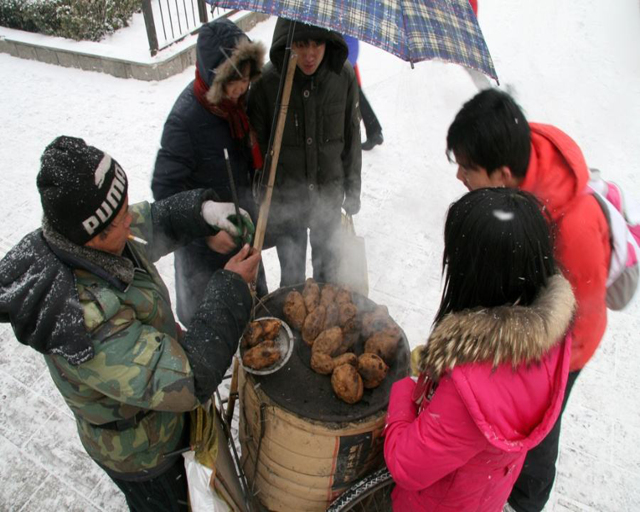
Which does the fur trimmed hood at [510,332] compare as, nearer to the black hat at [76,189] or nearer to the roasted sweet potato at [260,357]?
the roasted sweet potato at [260,357]

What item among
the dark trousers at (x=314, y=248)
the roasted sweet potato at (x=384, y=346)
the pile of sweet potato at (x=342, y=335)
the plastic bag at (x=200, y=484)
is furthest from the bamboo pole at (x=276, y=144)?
the dark trousers at (x=314, y=248)

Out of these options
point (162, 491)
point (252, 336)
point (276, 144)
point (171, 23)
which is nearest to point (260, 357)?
point (252, 336)

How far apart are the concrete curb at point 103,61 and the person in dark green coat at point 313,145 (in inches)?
203

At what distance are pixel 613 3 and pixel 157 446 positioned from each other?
46.1 ft

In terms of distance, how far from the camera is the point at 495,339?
4.92 feet

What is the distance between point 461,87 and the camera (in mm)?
8320

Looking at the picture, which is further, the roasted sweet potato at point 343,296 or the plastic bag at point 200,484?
the roasted sweet potato at point 343,296

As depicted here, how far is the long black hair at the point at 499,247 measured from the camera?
1507 mm

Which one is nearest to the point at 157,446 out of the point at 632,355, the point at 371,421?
the point at 371,421

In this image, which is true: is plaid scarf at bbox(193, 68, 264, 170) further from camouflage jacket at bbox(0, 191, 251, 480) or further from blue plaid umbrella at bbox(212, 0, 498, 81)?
camouflage jacket at bbox(0, 191, 251, 480)

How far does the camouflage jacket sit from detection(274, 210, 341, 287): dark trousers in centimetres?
201

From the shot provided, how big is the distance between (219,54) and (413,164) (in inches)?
162

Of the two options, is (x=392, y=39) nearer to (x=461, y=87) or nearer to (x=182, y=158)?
(x=182, y=158)

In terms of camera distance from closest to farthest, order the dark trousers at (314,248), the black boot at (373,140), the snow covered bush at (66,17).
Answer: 1. the dark trousers at (314,248)
2. the black boot at (373,140)
3. the snow covered bush at (66,17)
